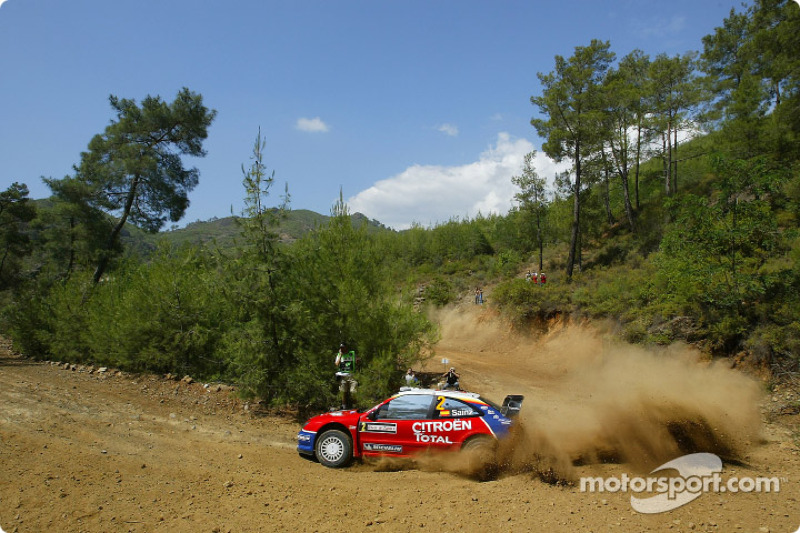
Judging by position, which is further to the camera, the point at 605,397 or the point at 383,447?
the point at 605,397

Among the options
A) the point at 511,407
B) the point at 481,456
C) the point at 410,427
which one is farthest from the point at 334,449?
the point at 511,407

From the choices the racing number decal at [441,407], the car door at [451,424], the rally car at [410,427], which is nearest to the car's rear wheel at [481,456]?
the rally car at [410,427]

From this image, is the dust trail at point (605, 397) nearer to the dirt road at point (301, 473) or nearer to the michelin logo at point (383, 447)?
the dirt road at point (301, 473)

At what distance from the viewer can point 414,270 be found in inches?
905

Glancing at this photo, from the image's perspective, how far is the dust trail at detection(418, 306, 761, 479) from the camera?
23.2ft

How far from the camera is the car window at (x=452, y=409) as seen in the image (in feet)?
24.3

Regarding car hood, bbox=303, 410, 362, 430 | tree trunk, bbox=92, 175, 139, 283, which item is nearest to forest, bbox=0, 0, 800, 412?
tree trunk, bbox=92, 175, 139, 283

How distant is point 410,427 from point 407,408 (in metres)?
0.34

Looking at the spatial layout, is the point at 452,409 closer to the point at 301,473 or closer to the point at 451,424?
the point at 451,424

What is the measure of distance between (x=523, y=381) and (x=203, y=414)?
37.2 feet

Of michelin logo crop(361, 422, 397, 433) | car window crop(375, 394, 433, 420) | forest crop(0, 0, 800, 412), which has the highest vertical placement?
forest crop(0, 0, 800, 412)

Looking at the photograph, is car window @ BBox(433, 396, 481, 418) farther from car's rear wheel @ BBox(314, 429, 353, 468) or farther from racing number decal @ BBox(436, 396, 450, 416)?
car's rear wheel @ BBox(314, 429, 353, 468)

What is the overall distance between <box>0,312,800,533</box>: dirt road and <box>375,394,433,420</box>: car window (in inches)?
37.1

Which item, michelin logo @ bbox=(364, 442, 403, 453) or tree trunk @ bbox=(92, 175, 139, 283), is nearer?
michelin logo @ bbox=(364, 442, 403, 453)
